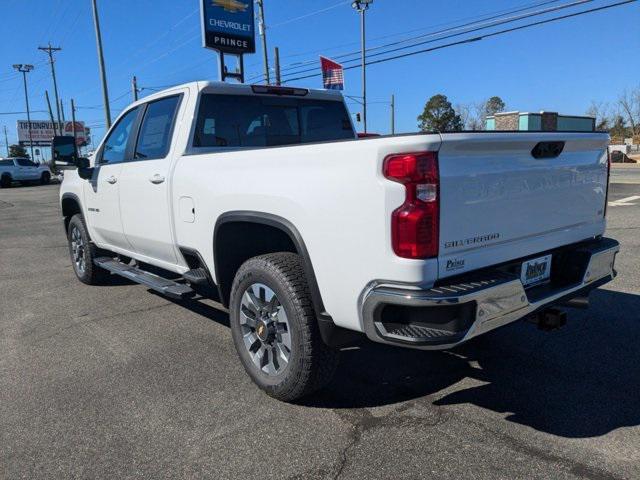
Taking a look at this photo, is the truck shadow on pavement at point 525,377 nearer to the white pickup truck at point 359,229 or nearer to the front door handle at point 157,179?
the white pickup truck at point 359,229

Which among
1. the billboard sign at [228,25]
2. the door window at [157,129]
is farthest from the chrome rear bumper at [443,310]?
the billboard sign at [228,25]

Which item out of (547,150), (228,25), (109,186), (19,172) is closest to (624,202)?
(547,150)

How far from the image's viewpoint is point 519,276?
9.66ft

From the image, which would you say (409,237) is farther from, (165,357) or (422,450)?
(165,357)

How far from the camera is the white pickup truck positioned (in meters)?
2.52

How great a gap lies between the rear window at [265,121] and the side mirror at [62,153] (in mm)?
2184

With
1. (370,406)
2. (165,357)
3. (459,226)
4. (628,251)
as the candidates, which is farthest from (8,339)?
(628,251)

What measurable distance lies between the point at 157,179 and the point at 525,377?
10.1 ft

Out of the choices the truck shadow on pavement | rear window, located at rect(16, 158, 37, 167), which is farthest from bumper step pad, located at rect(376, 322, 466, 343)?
rear window, located at rect(16, 158, 37, 167)

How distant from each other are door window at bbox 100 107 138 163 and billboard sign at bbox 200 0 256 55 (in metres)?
15.2

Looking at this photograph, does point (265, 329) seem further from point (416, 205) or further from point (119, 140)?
point (119, 140)

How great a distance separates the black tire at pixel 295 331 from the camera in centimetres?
302

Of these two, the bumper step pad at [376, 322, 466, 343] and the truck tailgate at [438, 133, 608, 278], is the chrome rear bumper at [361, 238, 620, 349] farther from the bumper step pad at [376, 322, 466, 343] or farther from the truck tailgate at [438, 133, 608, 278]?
the truck tailgate at [438, 133, 608, 278]

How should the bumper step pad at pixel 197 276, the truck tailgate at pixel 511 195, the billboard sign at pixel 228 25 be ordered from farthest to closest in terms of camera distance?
1. the billboard sign at pixel 228 25
2. the bumper step pad at pixel 197 276
3. the truck tailgate at pixel 511 195
